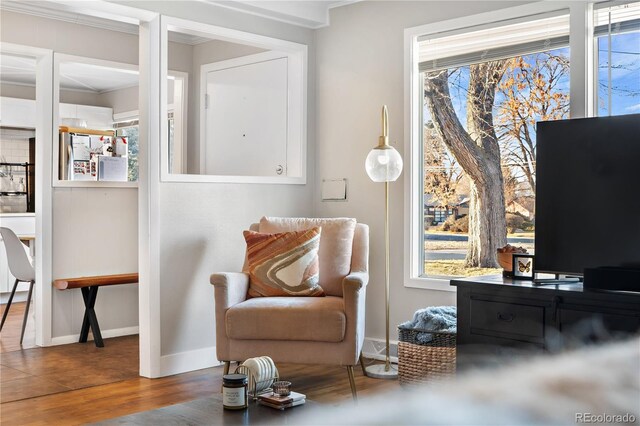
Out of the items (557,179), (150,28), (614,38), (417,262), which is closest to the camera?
(557,179)

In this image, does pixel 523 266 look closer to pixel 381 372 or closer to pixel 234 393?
pixel 381 372

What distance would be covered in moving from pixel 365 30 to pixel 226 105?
1.31 m

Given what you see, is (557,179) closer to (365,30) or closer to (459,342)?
(459,342)

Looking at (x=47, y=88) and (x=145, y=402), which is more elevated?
(x=47, y=88)

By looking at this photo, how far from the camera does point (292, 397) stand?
1885 mm

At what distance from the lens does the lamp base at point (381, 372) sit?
12.6 feet

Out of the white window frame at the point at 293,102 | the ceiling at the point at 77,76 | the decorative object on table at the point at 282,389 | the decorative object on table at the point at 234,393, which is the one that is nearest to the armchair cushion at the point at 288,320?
the white window frame at the point at 293,102

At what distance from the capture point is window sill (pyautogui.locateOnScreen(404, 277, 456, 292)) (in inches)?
156

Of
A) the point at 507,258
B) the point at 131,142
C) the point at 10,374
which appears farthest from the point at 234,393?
the point at 131,142

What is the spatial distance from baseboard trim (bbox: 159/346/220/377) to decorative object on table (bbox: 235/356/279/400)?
191 cm

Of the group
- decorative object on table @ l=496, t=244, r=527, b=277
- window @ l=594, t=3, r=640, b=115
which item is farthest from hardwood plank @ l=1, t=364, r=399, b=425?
window @ l=594, t=3, r=640, b=115

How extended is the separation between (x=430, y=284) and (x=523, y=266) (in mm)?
1000

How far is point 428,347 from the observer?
349 centimetres

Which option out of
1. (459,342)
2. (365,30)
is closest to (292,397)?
(459,342)
